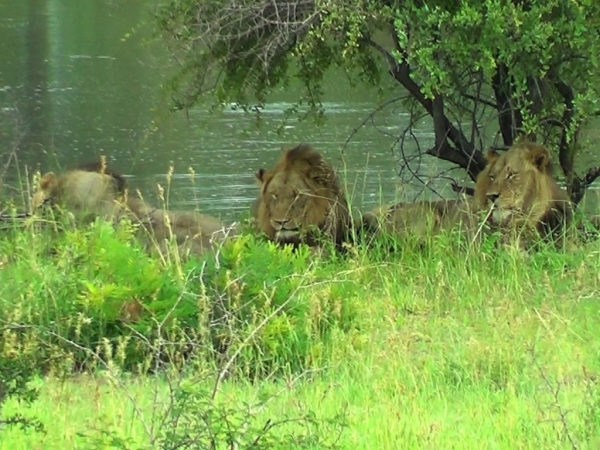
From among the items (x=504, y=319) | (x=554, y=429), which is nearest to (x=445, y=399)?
(x=554, y=429)

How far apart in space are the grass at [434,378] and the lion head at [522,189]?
373mm

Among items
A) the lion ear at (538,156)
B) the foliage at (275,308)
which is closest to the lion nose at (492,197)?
the lion ear at (538,156)

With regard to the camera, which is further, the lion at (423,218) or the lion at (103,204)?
the lion at (423,218)

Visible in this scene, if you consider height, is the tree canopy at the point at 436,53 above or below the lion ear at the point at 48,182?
above

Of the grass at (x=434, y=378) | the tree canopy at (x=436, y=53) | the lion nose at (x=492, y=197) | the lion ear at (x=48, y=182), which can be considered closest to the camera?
the grass at (x=434, y=378)

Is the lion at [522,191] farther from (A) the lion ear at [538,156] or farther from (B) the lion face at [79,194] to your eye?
(B) the lion face at [79,194]

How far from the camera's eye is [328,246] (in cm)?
938

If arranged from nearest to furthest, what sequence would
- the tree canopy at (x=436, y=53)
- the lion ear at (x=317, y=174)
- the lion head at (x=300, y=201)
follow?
the tree canopy at (x=436, y=53), the lion head at (x=300, y=201), the lion ear at (x=317, y=174)

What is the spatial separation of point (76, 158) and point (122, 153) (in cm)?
117

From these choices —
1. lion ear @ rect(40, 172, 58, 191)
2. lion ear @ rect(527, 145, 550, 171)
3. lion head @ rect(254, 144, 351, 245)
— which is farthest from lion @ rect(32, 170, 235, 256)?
lion ear @ rect(527, 145, 550, 171)

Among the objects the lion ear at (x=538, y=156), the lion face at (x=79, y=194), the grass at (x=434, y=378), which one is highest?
the lion ear at (x=538, y=156)

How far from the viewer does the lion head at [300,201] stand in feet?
30.6

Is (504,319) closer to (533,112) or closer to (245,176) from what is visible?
(533,112)

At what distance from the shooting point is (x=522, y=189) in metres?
9.11
